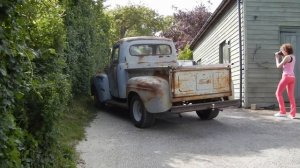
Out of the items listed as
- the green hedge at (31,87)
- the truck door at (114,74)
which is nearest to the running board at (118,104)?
the truck door at (114,74)

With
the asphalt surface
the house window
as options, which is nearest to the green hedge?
the asphalt surface

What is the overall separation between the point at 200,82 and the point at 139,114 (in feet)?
5.23

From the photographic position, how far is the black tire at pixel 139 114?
8.94m

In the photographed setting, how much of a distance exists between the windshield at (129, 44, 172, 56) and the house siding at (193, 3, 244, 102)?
7.71 feet

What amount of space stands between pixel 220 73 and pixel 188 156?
9.68 feet

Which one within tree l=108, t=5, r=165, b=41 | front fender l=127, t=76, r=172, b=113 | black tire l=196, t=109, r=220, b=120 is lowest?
black tire l=196, t=109, r=220, b=120

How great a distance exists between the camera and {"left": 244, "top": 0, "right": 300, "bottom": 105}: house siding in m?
13.1

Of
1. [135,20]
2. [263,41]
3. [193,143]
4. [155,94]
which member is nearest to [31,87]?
[193,143]

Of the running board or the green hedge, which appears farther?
the running board

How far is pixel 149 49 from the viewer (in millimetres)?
10938

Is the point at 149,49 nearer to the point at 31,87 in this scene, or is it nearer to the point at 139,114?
the point at 139,114

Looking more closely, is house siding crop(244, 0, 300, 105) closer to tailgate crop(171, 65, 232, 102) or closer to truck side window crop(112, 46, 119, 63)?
tailgate crop(171, 65, 232, 102)

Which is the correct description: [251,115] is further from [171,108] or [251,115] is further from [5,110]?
[5,110]

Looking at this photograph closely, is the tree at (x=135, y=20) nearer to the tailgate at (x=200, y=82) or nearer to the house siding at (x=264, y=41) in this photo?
the house siding at (x=264, y=41)
